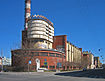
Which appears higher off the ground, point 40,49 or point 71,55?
point 40,49

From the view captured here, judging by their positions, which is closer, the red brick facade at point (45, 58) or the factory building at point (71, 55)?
the red brick facade at point (45, 58)

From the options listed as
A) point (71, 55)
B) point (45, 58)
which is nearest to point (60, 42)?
point (71, 55)

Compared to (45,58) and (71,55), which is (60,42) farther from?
(45,58)

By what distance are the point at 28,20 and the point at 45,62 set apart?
33316 millimetres

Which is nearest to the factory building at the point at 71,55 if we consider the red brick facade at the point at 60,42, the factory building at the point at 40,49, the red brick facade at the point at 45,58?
the factory building at the point at 40,49

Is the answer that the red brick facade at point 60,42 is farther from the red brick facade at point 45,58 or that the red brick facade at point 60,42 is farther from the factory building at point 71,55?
the red brick facade at point 45,58

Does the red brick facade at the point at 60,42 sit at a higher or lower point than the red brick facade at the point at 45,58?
higher

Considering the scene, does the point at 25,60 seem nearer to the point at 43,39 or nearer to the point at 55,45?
the point at 43,39

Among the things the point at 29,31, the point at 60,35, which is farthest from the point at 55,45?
the point at 29,31

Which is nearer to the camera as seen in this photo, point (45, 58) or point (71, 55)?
point (45, 58)

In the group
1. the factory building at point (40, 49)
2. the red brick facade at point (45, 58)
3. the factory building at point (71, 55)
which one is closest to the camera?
the factory building at point (40, 49)

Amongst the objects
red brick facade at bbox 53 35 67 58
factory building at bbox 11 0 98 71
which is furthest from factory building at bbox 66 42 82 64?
red brick facade at bbox 53 35 67 58

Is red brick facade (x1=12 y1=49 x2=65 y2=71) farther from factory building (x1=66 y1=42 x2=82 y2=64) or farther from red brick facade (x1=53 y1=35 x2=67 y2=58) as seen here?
factory building (x1=66 y1=42 x2=82 y2=64)

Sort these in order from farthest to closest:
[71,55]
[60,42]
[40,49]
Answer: [71,55] < [60,42] < [40,49]
